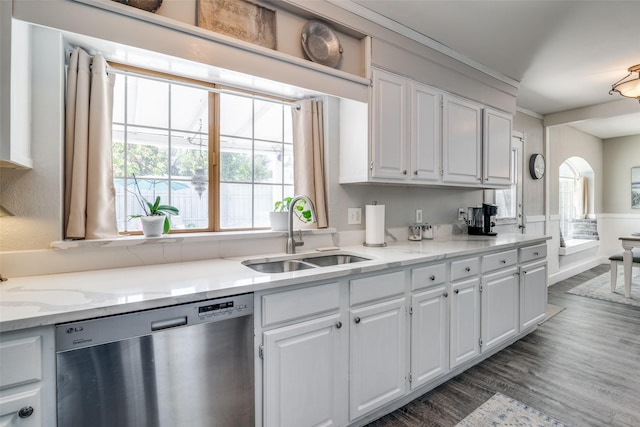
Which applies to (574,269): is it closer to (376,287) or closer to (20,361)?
(376,287)

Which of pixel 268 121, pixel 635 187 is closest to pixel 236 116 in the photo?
pixel 268 121

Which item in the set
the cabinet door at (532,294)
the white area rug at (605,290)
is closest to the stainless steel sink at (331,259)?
the cabinet door at (532,294)

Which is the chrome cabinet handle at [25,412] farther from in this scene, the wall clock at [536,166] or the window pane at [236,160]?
the wall clock at [536,166]

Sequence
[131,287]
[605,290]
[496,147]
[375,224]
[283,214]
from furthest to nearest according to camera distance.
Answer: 1. [605,290]
2. [496,147]
3. [375,224]
4. [283,214]
5. [131,287]

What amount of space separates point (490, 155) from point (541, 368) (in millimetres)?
1848

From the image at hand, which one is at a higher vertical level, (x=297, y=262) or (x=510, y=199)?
(x=510, y=199)

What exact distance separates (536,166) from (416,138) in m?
3.11

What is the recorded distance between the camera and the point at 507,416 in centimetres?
178

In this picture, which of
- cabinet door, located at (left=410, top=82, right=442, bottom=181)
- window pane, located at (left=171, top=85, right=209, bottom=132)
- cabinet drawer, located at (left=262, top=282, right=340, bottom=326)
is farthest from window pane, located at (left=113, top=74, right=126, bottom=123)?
cabinet door, located at (left=410, top=82, right=442, bottom=181)

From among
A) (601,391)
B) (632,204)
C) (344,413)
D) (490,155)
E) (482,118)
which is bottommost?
(601,391)

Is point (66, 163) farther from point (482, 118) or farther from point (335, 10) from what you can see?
point (482, 118)

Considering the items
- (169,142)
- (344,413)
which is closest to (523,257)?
(344,413)

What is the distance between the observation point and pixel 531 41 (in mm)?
2453

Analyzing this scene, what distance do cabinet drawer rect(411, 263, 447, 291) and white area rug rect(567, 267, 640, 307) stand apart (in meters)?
3.44
